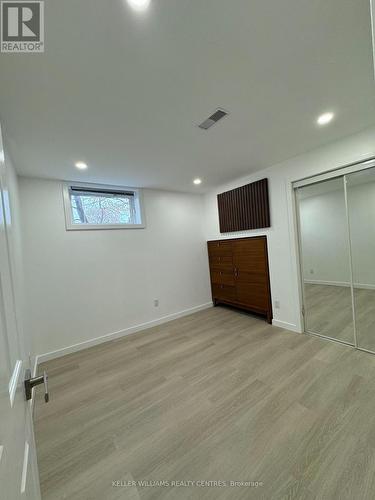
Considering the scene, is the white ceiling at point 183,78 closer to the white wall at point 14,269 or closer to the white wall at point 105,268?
the white wall at point 14,269

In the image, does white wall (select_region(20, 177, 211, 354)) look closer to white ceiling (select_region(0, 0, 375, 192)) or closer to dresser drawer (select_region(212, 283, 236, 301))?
dresser drawer (select_region(212, 283, 236, 301))

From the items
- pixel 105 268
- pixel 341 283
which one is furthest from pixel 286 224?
pixel 105 268

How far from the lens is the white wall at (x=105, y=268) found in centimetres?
269

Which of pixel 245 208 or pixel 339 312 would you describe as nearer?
pixel 339 312

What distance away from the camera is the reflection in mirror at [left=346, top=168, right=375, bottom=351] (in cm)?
230

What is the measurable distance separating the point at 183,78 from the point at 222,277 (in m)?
3.25

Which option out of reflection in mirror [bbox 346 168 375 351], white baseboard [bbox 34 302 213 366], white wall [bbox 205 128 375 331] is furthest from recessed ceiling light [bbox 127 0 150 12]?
white baseboard [bbox 34 302 213 366]

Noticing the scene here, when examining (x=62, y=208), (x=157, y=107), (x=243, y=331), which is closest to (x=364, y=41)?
(x=157, y=107)

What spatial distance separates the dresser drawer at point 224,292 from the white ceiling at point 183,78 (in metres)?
2.51

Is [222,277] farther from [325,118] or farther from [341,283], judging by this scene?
[325,118]

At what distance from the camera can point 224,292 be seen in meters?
3.97

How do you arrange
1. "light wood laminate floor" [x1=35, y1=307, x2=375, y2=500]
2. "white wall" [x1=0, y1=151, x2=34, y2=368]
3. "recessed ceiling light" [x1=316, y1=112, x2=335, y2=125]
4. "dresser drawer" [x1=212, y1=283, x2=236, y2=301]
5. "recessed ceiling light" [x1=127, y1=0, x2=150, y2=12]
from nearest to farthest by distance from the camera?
1. "white wall" [x1=0, y1=151, x2=34, y2=368]
2. "recessed ceiling light" [x1=127, y1=0, x2=150, y2=12]
3. "light wood laminate floor" [x1=35, y1=307, x2=375, y2=500]
4. "recessed ceiling light" [x1=316, y1=112, x2=335, y2=125]
5. "dresser drawer" [x1=212, y1=283, x2=236, y2=301]

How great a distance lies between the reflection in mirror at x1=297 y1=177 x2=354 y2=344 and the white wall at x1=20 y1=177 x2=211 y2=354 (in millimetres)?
1978

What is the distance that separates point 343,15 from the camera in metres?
1.00
